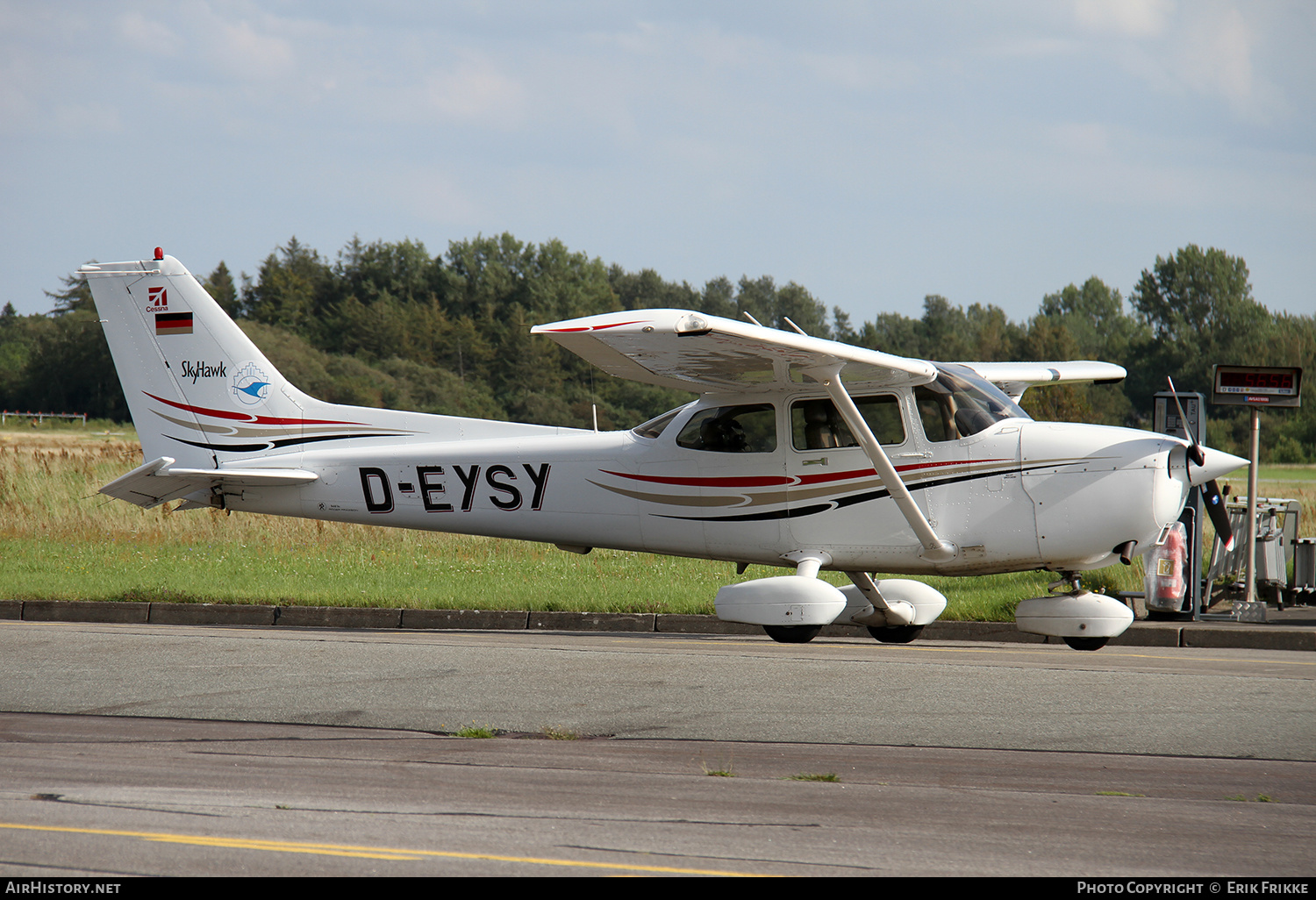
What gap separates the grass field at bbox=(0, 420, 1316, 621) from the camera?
11.7 m

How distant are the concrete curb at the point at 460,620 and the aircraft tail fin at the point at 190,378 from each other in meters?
1.50

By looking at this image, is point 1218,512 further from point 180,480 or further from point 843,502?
point 180,480

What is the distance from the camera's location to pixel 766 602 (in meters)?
8.78

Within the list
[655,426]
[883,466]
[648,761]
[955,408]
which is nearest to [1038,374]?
[955,408]

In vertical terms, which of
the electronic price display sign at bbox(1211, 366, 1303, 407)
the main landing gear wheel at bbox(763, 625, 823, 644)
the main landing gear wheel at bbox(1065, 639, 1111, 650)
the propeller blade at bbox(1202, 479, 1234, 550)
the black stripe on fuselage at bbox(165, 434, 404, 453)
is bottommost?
the main landing gear wheel at bbox(1065, 639, 1111, 650)

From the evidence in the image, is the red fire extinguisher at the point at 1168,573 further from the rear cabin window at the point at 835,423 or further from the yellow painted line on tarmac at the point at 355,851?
the yellow painted line on tarmac at the point at 355,851

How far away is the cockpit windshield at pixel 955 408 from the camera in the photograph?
9.27m

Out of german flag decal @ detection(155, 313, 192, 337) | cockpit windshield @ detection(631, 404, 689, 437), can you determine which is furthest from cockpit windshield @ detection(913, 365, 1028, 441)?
german flag decal @ detection(155, 313, 192, 337)

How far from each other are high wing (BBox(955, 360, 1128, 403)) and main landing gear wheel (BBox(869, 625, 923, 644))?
2.61 meters

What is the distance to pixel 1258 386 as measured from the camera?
12133 millimetres

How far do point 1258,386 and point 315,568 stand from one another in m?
10.8

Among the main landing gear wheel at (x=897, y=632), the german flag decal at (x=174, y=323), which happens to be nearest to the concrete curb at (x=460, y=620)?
the main landing gear wheel at (x=897, y=632)

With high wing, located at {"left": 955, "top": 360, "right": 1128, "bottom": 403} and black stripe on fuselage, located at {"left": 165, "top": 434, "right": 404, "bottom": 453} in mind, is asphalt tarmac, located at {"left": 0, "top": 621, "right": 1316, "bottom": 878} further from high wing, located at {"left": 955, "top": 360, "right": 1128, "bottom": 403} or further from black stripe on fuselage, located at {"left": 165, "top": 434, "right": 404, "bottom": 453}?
high wing, located at {"left": 955, "top": 360, "right": 1128, "bottom": 403}

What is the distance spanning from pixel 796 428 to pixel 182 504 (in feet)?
19.7
